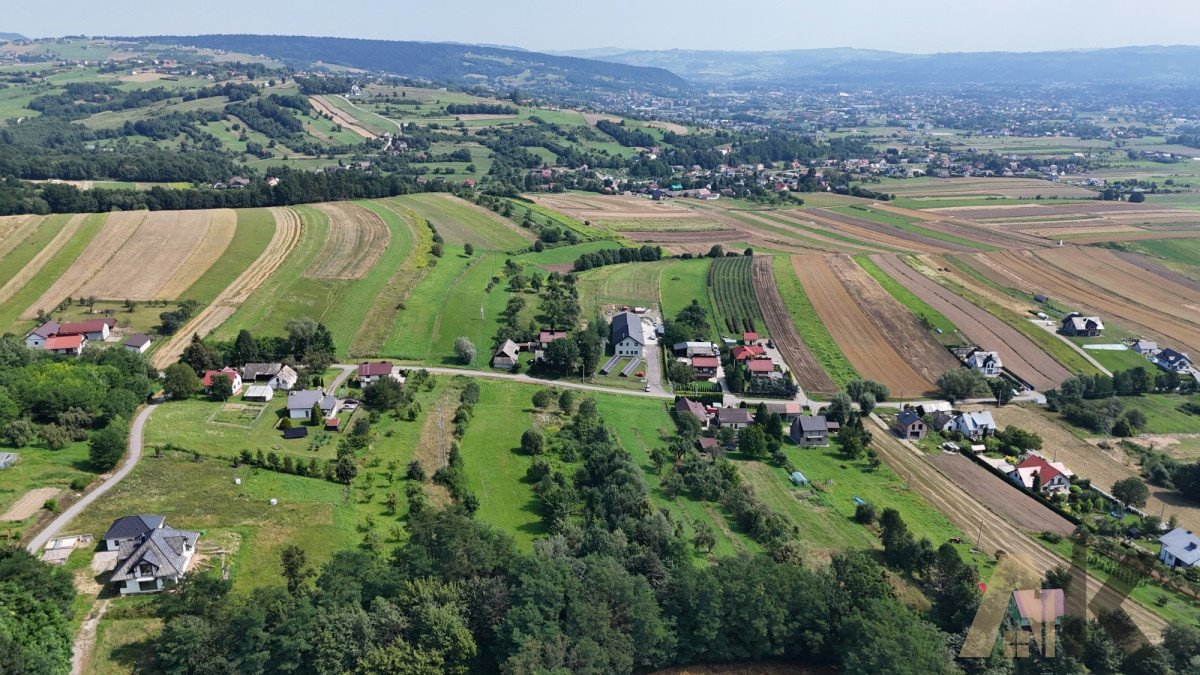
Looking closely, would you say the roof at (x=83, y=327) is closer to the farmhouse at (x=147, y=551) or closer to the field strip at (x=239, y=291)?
the field strip at (x=239, y=291)

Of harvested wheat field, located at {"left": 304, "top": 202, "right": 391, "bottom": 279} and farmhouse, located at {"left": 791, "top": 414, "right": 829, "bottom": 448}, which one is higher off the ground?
harvested wheat field, located at {"left": 304, "top": 202, "right": 391, "bottom": 279}

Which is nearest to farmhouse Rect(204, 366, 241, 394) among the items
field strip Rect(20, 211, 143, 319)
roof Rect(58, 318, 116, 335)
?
roof Rect(58, 318, 116, 335)

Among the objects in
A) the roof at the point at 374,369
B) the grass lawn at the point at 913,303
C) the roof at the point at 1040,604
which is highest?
the grass lawn at the point at 913,303

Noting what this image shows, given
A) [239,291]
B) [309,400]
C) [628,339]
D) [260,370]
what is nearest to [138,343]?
[260,370]

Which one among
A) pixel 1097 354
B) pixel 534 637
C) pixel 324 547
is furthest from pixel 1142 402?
pixel 324 547

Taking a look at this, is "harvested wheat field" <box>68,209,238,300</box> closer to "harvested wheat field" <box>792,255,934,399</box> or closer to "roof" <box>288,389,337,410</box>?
"roof" <box>288,389,337,410</box>

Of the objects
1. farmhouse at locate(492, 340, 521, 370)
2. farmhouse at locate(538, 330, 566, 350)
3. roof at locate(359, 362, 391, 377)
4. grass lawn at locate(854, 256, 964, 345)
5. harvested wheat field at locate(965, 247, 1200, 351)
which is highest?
harvested wheat field at locate(965, 247, 1200, 351)

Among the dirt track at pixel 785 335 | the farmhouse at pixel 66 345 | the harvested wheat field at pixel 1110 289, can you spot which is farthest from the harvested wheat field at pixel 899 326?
the farmhouse at pixel 66 345
